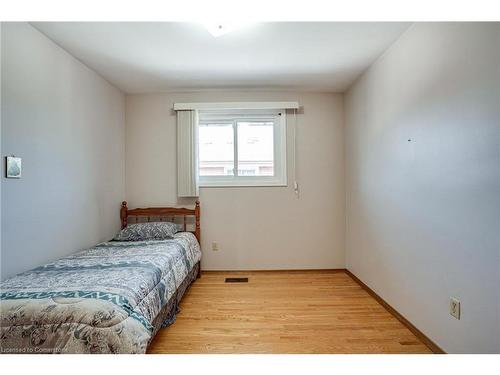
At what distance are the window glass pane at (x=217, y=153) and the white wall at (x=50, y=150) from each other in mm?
1125

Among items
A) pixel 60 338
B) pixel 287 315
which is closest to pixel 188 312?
pixel 287 315

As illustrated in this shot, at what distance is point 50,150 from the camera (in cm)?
223

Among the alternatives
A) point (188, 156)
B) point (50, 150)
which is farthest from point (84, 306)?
point (188, 156)

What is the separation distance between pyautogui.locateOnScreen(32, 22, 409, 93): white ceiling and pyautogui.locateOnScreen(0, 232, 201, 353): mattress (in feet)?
5.94

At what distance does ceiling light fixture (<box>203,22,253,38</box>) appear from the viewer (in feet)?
6.65

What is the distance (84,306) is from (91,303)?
0.10 feet

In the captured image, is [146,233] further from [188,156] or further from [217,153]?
[217,153]

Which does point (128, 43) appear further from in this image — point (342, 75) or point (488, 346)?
point (488, 346)

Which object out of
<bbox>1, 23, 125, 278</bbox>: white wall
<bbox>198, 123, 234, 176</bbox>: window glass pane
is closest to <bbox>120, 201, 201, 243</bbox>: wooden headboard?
<bbox>1, 23, 125, 278</bbox>: white wall

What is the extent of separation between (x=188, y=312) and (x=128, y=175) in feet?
6.71

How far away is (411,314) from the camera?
2084 mm

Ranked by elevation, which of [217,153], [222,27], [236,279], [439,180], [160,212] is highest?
[222,27]

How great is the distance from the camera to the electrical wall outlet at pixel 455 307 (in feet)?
5.22

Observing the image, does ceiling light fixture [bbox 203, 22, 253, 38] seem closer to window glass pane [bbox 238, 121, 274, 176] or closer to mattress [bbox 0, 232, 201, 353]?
window glass pane [bbox 238, 121, 274, 176]
